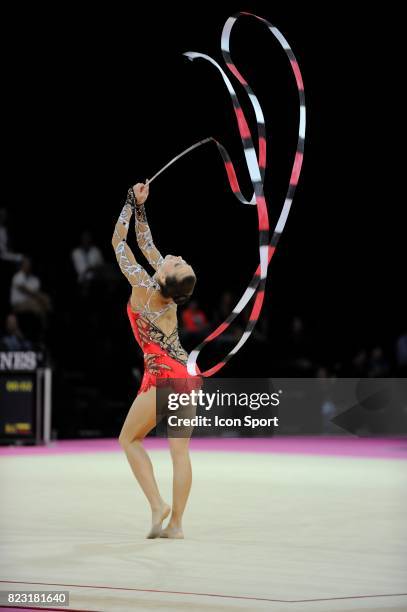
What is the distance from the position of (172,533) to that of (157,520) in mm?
140

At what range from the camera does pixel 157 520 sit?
302 inches

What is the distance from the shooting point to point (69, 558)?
6.84 m

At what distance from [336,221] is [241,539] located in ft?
49.2

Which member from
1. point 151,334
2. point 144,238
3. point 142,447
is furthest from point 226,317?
point 142,447

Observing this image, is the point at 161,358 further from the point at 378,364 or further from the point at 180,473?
the point at 378,364

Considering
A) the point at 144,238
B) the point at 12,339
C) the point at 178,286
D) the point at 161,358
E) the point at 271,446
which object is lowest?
the point at 271,446

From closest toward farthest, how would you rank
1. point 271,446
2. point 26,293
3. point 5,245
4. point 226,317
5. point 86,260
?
1. point 271,446
2. point 26,293
3. point 5,245
4. point 226,317
5. point 86,260

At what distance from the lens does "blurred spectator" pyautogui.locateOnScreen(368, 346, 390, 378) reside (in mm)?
21156

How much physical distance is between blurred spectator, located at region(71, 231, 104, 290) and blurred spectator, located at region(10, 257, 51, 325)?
1.08m

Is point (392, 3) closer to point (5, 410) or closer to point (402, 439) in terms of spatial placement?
point (402, 439)

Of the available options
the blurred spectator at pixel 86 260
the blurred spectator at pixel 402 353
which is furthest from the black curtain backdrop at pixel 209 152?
the blurred spectator at pixel 402 353

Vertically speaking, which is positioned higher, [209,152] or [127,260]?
[209,152]

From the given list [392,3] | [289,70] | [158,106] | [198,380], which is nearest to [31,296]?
[158,106]

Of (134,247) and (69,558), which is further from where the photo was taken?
(134,247)
